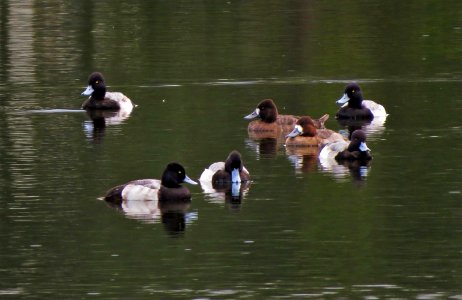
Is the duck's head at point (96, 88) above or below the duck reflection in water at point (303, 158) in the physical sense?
above

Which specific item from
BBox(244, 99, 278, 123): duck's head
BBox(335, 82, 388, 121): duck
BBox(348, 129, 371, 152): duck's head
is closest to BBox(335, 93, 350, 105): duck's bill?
BBox(335, 82, 388, 121): duck

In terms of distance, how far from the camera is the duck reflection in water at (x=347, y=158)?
73.4 ft

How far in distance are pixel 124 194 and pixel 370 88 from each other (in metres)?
12.8

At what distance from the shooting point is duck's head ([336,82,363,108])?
28812 millimetres

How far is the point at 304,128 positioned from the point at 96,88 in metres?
6.80

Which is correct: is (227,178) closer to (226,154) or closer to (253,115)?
(226,154)

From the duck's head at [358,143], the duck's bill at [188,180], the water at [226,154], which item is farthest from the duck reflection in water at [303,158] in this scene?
the duck's bill at [188,180]

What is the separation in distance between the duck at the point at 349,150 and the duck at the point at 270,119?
3175 mm

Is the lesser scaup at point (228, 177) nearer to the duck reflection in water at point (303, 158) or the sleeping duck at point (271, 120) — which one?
the duck reflection in water at point (303, 158)

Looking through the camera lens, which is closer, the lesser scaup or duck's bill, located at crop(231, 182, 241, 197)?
duck's bill, located at crop(231, 182, 241, 197)

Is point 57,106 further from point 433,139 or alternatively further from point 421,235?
point 421,235

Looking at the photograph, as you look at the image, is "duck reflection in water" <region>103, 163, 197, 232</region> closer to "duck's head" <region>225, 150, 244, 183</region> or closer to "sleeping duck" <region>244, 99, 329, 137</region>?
"duck's head" <region>225, 150, 244, 183</region>

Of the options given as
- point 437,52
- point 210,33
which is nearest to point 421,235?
point 437,52

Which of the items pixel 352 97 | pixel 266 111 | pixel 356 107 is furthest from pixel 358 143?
pixel 356 107
